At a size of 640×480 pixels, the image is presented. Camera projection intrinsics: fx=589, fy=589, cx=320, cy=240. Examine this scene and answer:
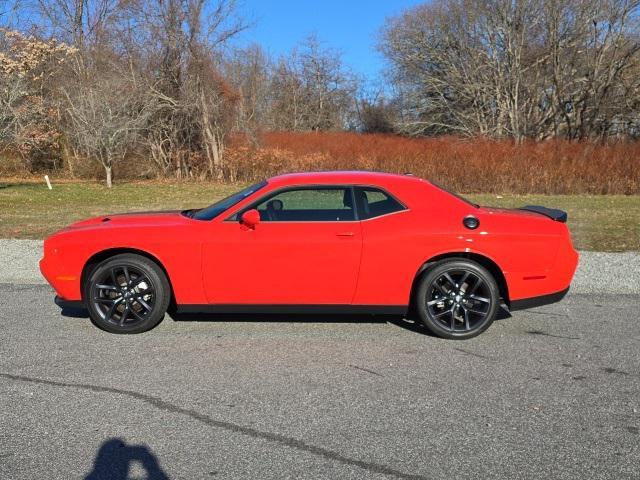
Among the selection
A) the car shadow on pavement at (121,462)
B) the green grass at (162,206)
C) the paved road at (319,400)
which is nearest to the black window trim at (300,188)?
the paved road at (319,400)

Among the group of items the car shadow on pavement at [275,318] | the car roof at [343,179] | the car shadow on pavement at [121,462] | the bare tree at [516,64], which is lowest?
the car shadow on pavement at [121,462]

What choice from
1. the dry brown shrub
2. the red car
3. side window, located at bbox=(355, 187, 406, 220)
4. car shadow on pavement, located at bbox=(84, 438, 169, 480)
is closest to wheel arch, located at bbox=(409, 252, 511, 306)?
the red car

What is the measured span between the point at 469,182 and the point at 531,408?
764 inches

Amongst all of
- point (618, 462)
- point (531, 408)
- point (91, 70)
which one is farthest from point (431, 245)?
point (91, 70)

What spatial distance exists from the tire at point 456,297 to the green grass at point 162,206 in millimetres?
5506

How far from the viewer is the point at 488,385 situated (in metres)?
4.09

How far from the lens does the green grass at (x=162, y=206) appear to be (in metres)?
11.3

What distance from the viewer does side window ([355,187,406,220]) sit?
521 cm

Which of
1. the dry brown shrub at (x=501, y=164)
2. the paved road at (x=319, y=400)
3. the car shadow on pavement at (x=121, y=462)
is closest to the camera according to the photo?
the car shadow on pavement at (x=121, y=462)

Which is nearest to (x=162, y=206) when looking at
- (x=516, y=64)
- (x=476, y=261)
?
(x=476, y=261)

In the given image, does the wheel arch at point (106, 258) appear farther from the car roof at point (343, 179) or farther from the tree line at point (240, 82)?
the tree line at point (240, 82)

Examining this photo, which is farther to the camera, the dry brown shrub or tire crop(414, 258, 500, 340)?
the dry brown shrub

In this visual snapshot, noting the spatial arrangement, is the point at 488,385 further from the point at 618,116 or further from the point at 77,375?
the point at 618,116

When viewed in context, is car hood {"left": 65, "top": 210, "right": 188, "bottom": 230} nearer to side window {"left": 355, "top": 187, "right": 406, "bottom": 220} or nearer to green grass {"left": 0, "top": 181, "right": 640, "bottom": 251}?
side window {"left": 355, "top": 187, "right": 406, "bottom": 220}
